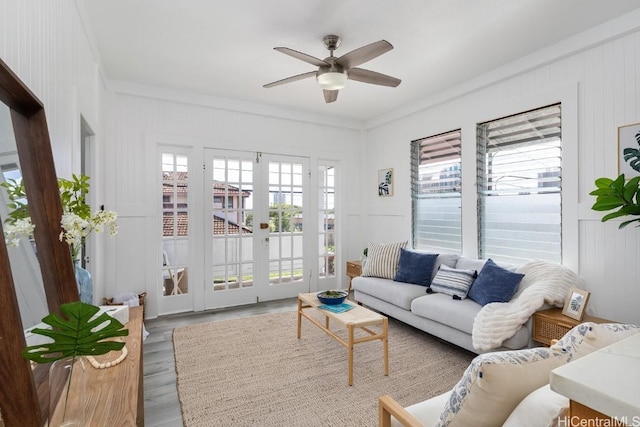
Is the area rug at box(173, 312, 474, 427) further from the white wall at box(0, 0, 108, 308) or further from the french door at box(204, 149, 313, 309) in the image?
the white wall at box(0, 0, 108, 308)

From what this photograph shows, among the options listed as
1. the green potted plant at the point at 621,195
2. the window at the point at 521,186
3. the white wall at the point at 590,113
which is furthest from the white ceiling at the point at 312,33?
the green potted plant at the point at 621,195

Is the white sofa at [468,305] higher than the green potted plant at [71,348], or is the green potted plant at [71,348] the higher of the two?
the green potted plant at [71,348]

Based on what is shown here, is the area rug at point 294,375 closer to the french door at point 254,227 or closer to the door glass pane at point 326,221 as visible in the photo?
the french door at point 254,227

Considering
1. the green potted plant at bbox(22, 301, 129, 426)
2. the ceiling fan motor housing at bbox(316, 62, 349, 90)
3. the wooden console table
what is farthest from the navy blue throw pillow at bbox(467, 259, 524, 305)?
the green potted plant at bbox(22, 301, 129, 426)

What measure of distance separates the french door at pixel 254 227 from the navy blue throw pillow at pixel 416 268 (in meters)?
1.62

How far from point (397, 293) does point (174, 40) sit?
321cm

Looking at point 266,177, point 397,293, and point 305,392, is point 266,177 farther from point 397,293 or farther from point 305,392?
point 305,392

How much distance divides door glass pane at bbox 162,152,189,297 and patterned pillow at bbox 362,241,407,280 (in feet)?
7.68

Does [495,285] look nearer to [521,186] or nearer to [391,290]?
[391,290]

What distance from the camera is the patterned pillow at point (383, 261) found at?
3994 millimetres

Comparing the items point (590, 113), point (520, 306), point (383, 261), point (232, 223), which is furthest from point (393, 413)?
point (232, 223)

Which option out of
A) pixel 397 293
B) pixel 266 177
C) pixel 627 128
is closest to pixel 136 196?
pixel 266 177

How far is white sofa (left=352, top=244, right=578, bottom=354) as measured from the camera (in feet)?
8.18

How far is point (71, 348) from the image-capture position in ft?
2.67
